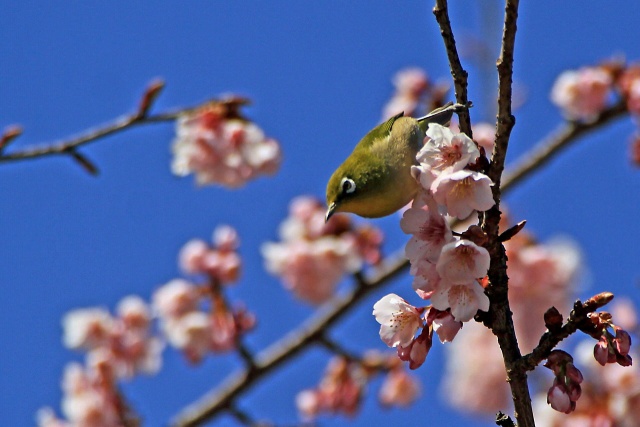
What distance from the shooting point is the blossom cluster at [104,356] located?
6.21 meters

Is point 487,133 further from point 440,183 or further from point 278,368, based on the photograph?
point 440,183

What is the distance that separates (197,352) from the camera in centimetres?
593

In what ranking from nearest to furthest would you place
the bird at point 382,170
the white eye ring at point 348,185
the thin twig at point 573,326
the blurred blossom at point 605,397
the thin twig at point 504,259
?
the thin twig at point 504,259
the thin twig at point 573,326
the bird at point 382,170
the white eye ring at point 348,185
the blurred blossom at point 605,397

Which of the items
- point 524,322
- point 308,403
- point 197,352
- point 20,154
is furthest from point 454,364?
point 20,154

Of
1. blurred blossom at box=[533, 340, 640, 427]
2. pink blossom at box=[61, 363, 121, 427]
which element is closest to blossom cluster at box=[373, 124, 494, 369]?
blurred blossom at box=[533, 340, 640, 427]

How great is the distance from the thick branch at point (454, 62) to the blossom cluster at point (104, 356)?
4635 millimetres

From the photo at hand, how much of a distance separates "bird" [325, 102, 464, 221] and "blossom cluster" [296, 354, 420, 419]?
100 inches

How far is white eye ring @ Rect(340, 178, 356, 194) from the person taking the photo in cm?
302

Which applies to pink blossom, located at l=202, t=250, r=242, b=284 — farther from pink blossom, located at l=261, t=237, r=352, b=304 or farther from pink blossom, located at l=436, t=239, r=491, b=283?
pink blossom, located at l=436, t=239, r=491, b=283

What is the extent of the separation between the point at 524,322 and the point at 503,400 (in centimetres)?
116

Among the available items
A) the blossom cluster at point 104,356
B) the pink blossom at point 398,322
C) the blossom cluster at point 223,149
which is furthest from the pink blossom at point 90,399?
the pink blossom at point 398,322

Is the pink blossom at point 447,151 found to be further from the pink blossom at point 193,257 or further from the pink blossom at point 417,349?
the pink blossom at point 193,257

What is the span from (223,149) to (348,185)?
8.12ft

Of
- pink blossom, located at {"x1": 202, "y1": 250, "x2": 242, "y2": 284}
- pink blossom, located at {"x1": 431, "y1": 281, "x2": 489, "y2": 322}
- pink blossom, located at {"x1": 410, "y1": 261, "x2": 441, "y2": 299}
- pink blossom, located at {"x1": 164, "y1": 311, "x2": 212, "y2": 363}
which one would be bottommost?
pink blossom, located at {"x1": 431, "y1": 281, "x2": 489, "y2": 322}
